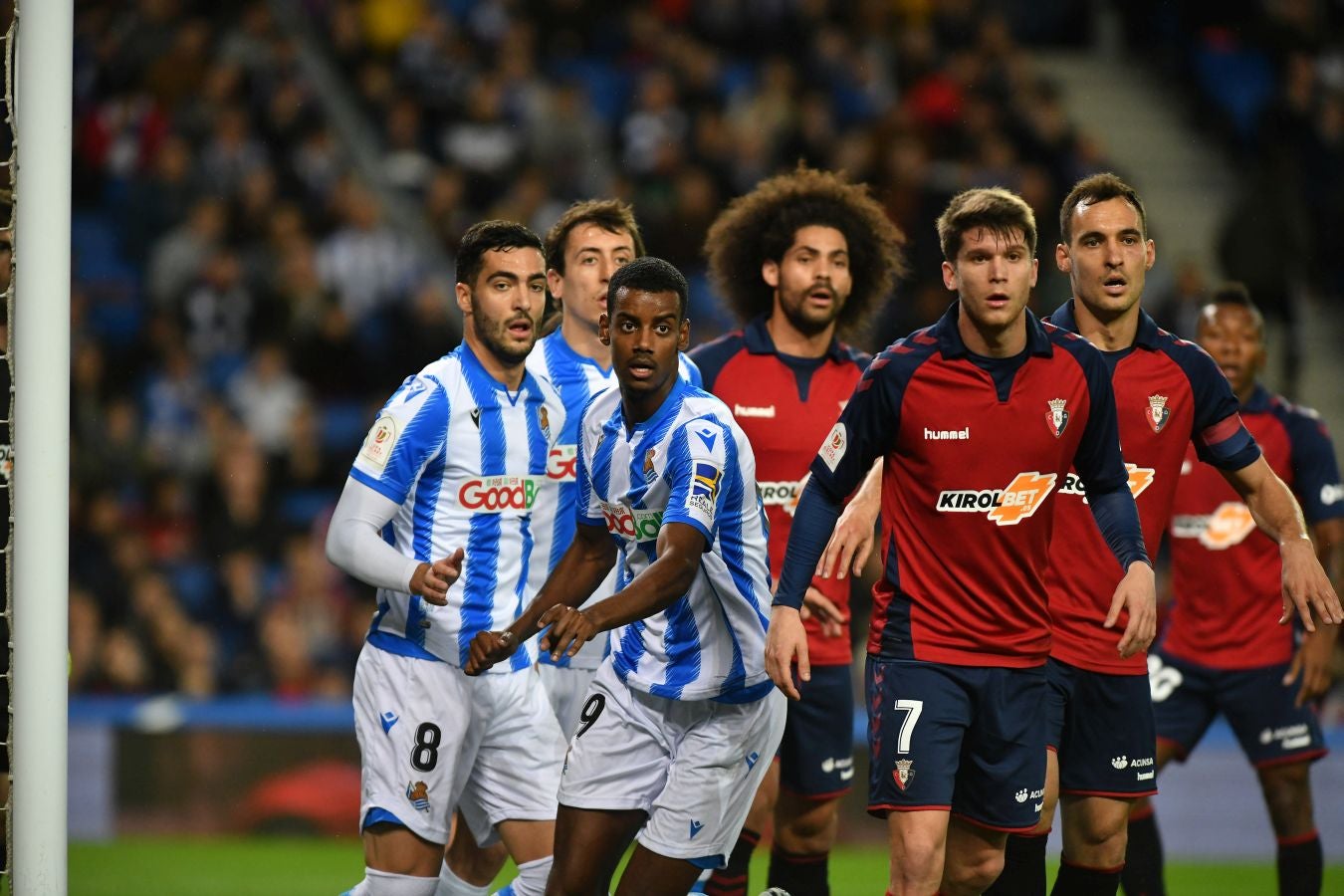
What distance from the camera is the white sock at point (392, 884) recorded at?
5.28 meters

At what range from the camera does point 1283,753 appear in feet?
22.4

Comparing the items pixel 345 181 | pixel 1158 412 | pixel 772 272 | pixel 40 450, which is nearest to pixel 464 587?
pixel 40 450

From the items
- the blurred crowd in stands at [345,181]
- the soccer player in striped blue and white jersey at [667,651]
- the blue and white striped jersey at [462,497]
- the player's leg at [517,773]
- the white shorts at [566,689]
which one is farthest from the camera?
the blurred crowd in stands at [345,181]

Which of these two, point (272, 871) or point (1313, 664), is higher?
point (1313, 664)

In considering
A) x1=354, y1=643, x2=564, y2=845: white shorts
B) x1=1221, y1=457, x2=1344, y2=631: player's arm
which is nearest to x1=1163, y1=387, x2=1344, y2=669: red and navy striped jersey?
x1=1221, y1=457, x2=1344, y2=631: player's arm

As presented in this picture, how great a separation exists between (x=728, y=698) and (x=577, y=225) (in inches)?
84.5

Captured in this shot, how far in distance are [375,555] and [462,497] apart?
0.51 meters

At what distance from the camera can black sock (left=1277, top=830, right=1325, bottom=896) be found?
6.75 m

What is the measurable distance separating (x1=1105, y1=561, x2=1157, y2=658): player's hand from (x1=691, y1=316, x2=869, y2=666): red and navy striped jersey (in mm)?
1418

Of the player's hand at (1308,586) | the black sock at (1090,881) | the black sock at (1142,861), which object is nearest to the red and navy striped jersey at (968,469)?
the player's hand at (1308,586)

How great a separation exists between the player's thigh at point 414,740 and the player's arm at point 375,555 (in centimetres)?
42

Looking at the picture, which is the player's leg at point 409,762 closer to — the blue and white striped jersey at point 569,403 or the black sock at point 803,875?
the blue and white striped jersey at point 569,403

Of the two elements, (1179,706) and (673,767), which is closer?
(673,767)

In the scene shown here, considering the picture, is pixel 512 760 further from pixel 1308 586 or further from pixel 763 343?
pixel 1308 586
